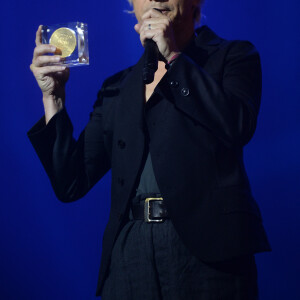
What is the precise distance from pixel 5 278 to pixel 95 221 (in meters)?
0.50

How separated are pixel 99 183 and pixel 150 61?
106cm

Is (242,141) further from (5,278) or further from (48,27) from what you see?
(5,278)

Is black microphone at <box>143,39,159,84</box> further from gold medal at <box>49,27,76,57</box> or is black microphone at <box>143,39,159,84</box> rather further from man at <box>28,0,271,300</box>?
gold medal at <box>49,27,76,57</box>

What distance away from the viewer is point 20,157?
6.16ft

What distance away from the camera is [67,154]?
3.62 ft

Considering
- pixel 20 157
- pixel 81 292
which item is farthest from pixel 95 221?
pixel 20 157

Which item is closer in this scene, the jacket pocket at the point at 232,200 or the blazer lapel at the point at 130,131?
the jacket pocket at the point at 232,200

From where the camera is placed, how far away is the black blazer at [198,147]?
848 mm

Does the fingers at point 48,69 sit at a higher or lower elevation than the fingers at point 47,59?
lower

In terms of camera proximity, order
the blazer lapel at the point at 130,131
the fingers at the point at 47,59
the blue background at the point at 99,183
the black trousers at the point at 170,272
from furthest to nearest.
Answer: the blue background at the point at 99,183, the fingers at the point at 47,59, the blazer lapel at the point at 130,131, the black trousers at the point at 170,272

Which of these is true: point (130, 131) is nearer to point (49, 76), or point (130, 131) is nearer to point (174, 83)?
point (174, 83)

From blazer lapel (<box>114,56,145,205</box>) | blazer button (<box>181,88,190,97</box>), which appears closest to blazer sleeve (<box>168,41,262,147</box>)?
blazer button (<box>181,88,190,97</box>)

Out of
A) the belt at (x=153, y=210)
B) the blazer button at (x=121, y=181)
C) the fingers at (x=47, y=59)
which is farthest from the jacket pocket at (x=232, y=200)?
the fingers at (x=47, y=59)

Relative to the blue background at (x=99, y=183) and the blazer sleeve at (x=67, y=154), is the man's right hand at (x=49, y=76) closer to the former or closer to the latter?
the blazer sleeve at (x=67, y=154)
